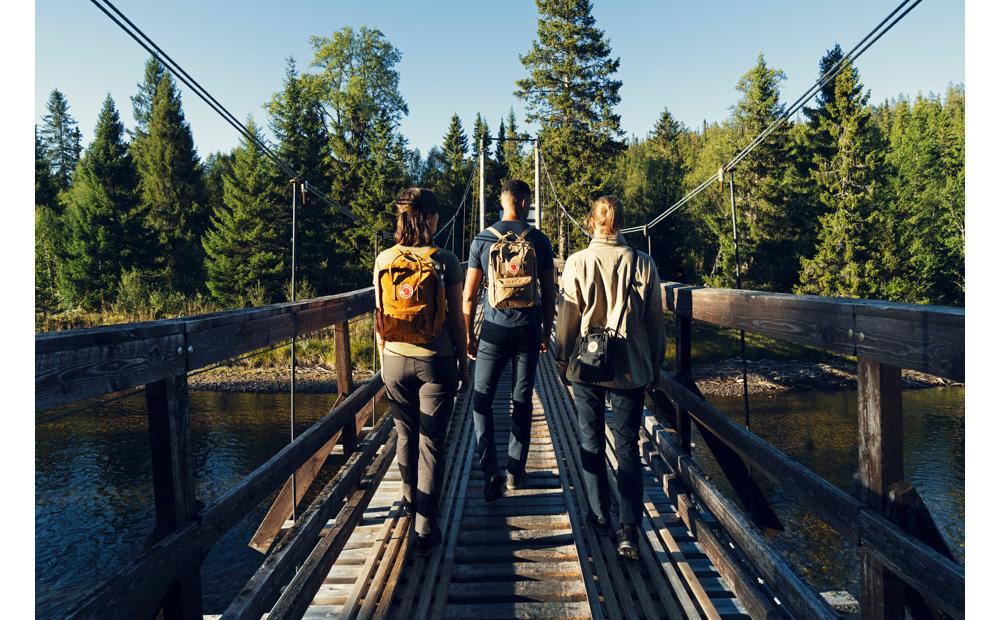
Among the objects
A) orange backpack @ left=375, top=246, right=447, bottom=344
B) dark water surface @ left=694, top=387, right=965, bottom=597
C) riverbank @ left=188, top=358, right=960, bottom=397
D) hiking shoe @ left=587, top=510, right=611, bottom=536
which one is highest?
orange backpack @ left=375, top=246, right=447, bottom=344

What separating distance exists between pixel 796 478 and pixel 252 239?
2585cm

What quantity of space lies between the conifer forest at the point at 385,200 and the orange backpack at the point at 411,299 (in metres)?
19.3

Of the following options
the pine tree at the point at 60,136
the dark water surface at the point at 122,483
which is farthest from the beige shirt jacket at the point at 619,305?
the pine tree at the point at 60,136

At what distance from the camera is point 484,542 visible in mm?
2734

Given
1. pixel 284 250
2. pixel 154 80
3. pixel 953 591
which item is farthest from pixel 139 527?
pixel 154 80

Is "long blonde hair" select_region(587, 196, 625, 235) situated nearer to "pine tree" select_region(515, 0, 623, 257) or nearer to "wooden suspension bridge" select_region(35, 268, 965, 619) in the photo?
"wooden suspension bridge" select_region(35, 268, 965, 619)

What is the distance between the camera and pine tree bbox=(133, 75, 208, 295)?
29328mm

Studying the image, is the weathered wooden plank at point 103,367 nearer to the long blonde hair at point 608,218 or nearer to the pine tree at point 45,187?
the long blonde hair at point 608,218

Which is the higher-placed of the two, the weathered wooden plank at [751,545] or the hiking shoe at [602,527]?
the weathered wooden plank at [751,545]

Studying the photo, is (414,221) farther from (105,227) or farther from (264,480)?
(105,227)

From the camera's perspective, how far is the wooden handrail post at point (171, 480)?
1.53 metres

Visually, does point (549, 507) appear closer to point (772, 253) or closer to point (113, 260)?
point (772, 253)

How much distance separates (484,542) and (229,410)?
60.9 ft

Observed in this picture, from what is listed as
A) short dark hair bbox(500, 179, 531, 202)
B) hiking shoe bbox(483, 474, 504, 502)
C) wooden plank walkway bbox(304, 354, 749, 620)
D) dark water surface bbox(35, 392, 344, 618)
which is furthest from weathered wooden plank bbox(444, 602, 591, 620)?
dark water surface bbox(35, 392, 344, 618)
